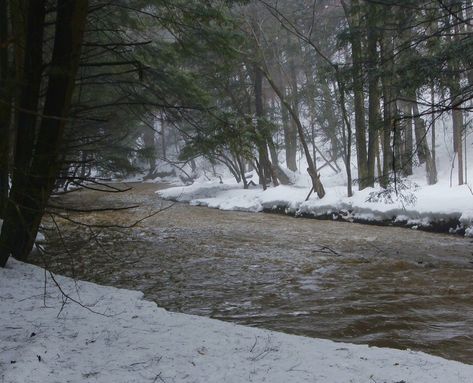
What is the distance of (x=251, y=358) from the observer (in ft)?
12.4

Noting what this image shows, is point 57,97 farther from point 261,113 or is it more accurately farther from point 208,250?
point 261,113

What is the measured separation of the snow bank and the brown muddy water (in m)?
0.73

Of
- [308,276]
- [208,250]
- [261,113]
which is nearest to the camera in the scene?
[308,276]

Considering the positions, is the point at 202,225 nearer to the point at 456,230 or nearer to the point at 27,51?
the point at 456,230

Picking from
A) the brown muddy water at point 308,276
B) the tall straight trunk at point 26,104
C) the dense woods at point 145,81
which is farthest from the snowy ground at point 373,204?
the tall straight trunk at point 26,104

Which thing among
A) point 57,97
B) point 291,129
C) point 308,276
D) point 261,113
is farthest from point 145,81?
point 291,129

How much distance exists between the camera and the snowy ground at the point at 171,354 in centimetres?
340

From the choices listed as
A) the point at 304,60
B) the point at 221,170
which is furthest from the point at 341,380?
the point at 221,170

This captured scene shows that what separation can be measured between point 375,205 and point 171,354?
1155 centimetres

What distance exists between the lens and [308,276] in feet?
25.9

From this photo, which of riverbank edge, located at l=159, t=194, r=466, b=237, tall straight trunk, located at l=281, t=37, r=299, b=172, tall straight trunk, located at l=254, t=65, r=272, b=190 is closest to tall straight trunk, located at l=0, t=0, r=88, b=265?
riverbank edge, located at l=159, t=194, r=466, b=237

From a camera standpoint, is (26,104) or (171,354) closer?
(171,354)

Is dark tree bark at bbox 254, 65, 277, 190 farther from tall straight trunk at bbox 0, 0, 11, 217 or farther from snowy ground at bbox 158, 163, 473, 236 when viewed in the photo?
tall straight trunk at bbox 0, 0, 11, 217

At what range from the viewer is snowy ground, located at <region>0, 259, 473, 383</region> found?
340 centimetres
